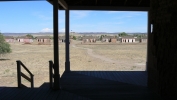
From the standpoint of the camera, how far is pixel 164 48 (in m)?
5.32

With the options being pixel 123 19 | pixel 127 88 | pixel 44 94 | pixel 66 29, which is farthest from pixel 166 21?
pixel 123 19

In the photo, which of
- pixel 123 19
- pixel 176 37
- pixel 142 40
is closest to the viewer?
pixel 176 37

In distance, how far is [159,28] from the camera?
557 cm

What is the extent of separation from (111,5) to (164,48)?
4.74 meters

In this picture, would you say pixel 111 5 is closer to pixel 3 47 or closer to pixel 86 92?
pixel 86 92

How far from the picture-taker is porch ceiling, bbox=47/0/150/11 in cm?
942

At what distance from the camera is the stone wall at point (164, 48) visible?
197 inches

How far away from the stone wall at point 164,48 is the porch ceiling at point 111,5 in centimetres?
355

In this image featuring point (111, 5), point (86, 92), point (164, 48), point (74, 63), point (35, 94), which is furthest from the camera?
point (74, 63)

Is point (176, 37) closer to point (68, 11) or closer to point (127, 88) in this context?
point (127, 88)

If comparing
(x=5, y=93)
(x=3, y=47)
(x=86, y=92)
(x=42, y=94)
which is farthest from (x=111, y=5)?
(x=3, y=47)

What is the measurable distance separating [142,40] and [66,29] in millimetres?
71846

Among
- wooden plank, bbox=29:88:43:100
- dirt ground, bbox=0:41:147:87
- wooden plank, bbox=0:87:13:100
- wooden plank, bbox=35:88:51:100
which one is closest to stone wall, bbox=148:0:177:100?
wooden plank, bbox=35:88:51:100

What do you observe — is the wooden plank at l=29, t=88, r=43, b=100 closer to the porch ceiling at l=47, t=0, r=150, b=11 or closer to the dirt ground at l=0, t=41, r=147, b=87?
the porch ceiling at l=47, t=0, r=150, b=11
